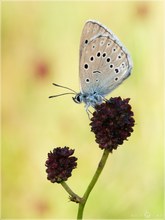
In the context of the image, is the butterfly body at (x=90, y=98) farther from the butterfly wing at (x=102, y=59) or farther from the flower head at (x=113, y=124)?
the flower head at (x=113, y=124)

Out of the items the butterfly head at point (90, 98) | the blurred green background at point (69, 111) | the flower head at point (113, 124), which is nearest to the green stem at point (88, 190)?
the flower head at point (113, 124)

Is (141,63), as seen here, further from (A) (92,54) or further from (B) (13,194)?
(A) (92,54)

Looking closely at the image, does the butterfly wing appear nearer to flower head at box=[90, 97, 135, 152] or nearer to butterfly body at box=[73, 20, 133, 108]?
butterfly body at box=[73, 20, 133, 108]

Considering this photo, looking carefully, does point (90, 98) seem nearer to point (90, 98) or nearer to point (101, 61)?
point (90, 98)

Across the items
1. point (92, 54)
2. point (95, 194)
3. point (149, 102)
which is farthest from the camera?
point (149, 102)

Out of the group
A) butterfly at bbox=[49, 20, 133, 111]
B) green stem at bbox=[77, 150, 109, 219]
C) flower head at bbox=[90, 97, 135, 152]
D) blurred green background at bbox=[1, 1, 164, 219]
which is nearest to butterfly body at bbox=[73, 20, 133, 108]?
butterfly at bbox=[49, 20, 133, 111]

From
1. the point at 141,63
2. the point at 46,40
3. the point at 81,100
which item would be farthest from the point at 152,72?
the point at 81,100

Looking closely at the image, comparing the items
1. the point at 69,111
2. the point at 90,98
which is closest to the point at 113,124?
the point at 90,98
